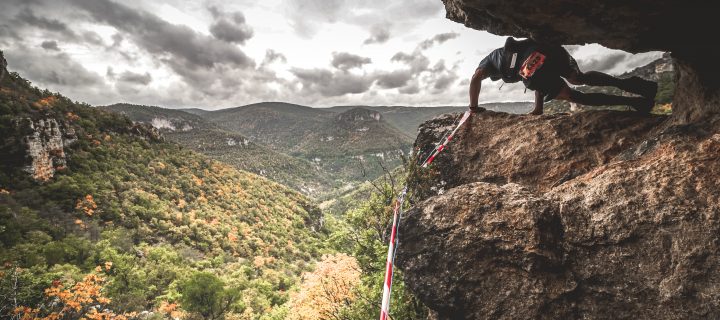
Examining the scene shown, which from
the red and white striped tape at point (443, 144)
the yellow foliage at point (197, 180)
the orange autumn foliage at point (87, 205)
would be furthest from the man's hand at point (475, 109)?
the yellow foliage at point (197, 180)

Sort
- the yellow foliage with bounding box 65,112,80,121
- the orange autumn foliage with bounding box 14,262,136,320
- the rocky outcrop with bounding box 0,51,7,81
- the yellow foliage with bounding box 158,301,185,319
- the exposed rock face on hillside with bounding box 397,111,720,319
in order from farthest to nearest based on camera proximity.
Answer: the yellow foliage with bounding box 65,112,80,121, the rocky outcrop with bounding box 0,51,7,81, the yellow foliage with bounding box 158,301,185,319, the orange autumn foliage with bounding box 14,262,136,320, the exposed rock face on hillside with bounding box 397,111,720,319

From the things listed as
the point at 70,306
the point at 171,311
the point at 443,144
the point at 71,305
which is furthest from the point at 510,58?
the point at 171,311

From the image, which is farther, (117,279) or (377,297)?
(117,279)

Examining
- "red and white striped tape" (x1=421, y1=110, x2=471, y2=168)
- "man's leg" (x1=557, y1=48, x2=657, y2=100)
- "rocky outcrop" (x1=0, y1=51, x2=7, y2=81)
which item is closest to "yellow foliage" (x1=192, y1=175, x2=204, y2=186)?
"rocky outcrop" (x1=0, y1=51, x2=7, y2=81)

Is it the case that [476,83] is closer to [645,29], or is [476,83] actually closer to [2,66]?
[645,29]

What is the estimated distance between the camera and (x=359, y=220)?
873 centimetres

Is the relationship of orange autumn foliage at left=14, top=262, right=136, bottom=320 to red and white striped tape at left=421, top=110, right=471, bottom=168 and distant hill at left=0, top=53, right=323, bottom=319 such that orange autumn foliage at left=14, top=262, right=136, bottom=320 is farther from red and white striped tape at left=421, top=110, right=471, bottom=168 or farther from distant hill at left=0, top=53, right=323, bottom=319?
red and white striped tape at left=421, top=110, right=471, bottom=168

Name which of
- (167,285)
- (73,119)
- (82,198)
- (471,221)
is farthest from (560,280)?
(73,119)

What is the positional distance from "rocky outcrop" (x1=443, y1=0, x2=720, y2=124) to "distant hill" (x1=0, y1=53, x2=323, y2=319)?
2469 cm

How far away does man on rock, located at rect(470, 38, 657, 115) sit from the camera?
500cm

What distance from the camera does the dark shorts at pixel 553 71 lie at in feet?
16.2

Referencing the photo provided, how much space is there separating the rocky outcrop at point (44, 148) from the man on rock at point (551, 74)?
48.8 metres

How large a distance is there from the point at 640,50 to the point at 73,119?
218 ft

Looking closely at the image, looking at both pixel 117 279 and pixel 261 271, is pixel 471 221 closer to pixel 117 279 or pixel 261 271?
pixel 117 279
